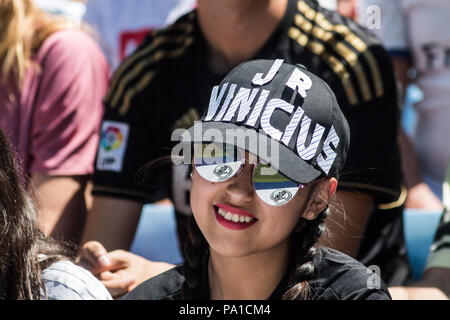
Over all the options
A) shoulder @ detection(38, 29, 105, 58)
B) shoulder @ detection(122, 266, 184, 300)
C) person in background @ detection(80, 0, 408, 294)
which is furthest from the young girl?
shoulder @ detection(38, 29, 105, 58)

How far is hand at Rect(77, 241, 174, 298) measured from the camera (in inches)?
61.4

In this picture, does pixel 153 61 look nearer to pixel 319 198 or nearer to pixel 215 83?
pixel 215 83

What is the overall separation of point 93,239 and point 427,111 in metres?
1.23

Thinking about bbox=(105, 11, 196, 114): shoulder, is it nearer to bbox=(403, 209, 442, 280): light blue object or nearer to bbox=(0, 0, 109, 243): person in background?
bbox=(0, 0, 109, 243): person in background

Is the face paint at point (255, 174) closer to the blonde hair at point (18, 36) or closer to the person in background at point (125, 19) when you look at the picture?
the blonde hair at point (18, 36)

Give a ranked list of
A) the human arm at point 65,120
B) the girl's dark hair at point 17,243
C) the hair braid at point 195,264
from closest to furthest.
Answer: the girl's dark hair at point 17,243, the hair braid at point 195,264, the human arm at point 65,120

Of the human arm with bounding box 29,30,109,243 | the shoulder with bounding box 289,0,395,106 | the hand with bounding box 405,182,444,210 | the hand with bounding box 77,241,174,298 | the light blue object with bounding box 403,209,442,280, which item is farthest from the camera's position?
the hand with bounding box 405,182,444,210

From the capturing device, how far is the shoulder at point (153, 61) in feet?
6.89

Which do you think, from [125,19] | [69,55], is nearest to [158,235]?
[69,55]

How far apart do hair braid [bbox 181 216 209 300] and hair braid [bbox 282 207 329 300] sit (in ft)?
0.62

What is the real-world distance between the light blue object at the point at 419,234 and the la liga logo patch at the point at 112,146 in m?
0.80

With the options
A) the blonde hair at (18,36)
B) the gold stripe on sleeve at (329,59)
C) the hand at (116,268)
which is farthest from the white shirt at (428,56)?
the hand at (116,268)
